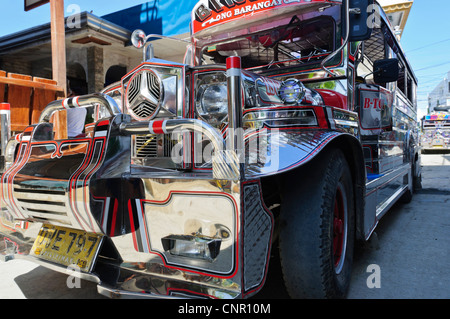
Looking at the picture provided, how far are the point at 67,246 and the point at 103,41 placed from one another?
799 cm

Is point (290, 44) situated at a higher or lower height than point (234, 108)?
higher

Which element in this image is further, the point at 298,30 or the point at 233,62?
the point at 298,30

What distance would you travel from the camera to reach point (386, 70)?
337cm

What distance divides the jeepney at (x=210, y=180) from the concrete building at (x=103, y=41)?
5.75 metres

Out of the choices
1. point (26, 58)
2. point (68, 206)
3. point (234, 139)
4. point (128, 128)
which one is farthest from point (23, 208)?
point (26, 58)

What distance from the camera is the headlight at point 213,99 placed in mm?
2496

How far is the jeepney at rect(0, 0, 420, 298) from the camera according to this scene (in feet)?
5.58

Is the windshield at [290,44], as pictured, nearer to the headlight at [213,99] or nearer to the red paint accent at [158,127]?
the headlight at [213,99]

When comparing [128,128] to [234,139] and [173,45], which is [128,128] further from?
[173,45]

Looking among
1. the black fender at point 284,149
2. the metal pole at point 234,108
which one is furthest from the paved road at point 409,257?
the metal pole at point 234,108

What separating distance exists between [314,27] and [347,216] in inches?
69.6

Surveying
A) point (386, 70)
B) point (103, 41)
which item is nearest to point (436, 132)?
point (103, 41)

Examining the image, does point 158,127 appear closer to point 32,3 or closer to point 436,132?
point 32,3
